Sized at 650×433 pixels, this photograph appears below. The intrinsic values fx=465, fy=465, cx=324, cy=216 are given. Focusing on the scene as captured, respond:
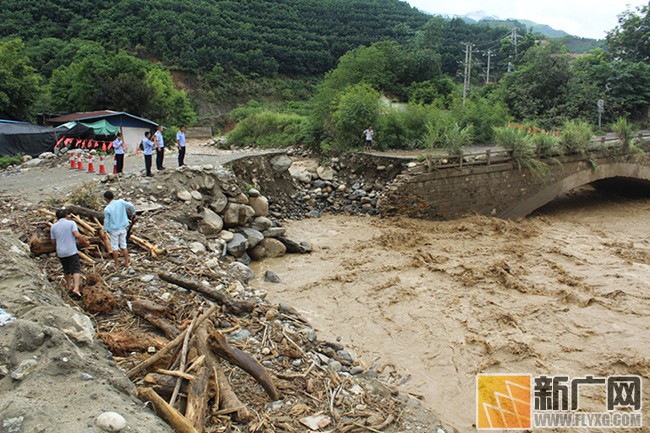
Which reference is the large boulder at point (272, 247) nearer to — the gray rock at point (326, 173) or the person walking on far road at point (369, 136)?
the gray rock at point (326, 173)

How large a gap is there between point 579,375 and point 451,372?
79.4 inches

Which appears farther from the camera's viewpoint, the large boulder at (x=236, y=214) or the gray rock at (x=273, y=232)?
the gray rock at (x=273, y=232)

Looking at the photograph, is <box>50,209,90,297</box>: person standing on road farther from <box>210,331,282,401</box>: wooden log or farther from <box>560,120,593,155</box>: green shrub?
<box>560,120,593,155</box>: green shrub

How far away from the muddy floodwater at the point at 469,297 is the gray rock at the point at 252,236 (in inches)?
26.3

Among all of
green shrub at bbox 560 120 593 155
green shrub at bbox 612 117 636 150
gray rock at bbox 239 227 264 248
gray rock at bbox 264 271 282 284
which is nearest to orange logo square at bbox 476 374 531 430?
gray rock at bbox 264 271 282 284

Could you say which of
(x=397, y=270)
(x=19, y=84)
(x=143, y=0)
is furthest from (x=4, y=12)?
(x=397, y=270)

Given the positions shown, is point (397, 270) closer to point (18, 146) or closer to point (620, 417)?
point (620, 417)

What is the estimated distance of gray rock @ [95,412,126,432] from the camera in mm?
3160

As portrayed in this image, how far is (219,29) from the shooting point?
60219 millimetres

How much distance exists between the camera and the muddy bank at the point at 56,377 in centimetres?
312

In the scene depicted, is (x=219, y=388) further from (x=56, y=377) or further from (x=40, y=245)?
(x=40, y=245)

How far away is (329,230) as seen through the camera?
15438 mm

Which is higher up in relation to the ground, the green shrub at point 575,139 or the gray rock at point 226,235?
the green shrub at point 575,139

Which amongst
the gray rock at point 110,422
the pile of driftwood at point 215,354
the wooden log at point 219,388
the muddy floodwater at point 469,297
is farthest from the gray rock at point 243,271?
the gray rock at point 110,422
